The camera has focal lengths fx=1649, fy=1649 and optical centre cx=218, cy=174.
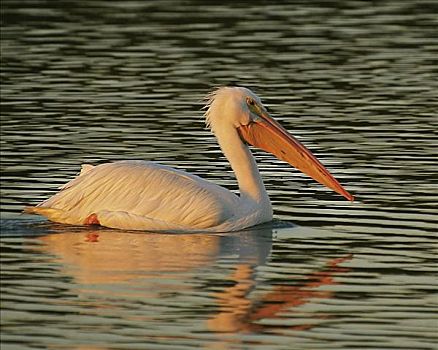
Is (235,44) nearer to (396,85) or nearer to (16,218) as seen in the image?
(396,85)

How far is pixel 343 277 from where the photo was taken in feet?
30.5

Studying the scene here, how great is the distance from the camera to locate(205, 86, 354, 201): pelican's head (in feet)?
37.3

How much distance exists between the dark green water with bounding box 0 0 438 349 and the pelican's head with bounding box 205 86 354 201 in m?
0.33

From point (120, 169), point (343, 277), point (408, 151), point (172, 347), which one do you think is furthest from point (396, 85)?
point (172, 347)

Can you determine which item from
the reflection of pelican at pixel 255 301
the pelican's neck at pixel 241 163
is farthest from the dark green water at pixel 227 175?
the pelican's neck at pixel 241 163

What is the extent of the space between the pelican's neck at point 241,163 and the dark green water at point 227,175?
0.30 metres

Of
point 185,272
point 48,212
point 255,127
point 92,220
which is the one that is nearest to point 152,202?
point 92,220

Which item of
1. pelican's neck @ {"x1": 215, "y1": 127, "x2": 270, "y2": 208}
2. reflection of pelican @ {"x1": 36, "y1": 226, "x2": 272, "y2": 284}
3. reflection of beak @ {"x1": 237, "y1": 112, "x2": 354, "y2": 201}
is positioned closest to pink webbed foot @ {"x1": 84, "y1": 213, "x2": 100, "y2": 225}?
reflection of pelican @ {"x1": 36, "y1": 226, "x2": 272, "y2": 284}

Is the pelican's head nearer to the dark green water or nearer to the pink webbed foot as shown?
the dark green water

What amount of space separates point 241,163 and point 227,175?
149 cm

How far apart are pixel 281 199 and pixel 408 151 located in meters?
2.17

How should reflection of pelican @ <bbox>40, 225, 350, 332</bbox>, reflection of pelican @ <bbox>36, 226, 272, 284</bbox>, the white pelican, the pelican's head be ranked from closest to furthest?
reflection of pelican @ <bbox>40, 225, 350, 332</bbox> → reflection of pelican @ <bbox>36, 226, 272, 284</bbox> → the white pelican → the pelican's head

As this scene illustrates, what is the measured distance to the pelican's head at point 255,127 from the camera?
11.4 meters

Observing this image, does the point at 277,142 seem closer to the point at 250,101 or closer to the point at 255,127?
the point at 255,127
